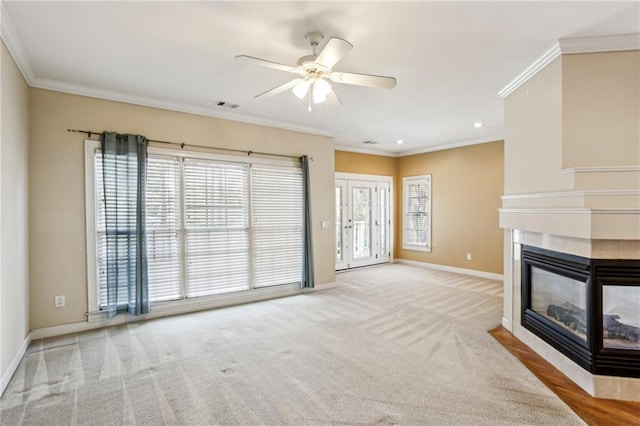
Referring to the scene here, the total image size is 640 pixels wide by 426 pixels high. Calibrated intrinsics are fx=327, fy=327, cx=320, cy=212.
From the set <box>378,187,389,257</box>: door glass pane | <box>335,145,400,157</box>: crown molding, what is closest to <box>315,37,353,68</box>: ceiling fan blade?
<box>335,145,400,157</box>: crown molding

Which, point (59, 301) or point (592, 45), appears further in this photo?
point (59, 301)

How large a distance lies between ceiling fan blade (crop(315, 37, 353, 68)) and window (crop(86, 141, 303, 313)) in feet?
8.60

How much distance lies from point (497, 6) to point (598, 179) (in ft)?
4.89

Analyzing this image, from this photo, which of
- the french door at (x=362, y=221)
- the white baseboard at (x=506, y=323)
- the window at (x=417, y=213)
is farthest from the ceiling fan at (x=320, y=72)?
the window at (x=417, y=213)

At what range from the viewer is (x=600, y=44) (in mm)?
2617

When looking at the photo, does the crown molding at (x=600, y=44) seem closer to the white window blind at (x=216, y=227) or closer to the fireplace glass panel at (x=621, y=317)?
the fireplace glass panel at (x=621, y=317)

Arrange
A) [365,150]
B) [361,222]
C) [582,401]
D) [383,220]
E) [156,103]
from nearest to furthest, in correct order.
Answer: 1. [582,401]
2. [156,103]
3. [365,150]
4. [361,222]
5. [383,220]

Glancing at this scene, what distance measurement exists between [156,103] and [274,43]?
2142 millimetres

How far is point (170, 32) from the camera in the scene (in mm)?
2539

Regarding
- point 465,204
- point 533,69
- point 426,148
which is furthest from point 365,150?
point 533,69

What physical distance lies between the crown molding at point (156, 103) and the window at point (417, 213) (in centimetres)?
333

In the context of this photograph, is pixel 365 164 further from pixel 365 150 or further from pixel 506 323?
pixel 506 323

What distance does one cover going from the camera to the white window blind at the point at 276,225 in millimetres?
4895

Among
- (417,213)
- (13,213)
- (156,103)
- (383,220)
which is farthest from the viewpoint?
(383,220)
